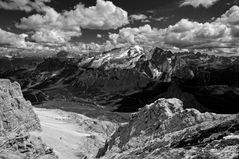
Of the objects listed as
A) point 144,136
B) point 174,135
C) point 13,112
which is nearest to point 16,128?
point 13,112

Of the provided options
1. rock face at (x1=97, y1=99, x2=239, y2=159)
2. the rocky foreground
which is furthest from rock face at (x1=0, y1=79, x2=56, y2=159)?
rock face at (x1=97, y1=99, x2=239, y2=159)

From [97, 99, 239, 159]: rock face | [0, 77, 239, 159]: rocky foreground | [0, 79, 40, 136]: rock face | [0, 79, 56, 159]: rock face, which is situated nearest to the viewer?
[97, 99, 239, 159]: rock face

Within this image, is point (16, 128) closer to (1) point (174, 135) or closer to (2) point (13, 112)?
(2) point (13, 112)

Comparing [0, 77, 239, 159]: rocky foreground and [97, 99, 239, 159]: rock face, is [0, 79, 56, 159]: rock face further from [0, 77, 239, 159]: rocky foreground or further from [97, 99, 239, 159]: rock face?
[97, 99, 239, 159]: rock face

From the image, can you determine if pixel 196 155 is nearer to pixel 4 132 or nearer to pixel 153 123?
pixel 153 123

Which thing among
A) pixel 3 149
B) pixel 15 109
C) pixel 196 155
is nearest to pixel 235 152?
pixel 196 155

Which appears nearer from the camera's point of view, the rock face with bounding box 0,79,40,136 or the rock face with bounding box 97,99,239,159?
the rock face with bounding box 97,99,239,159
